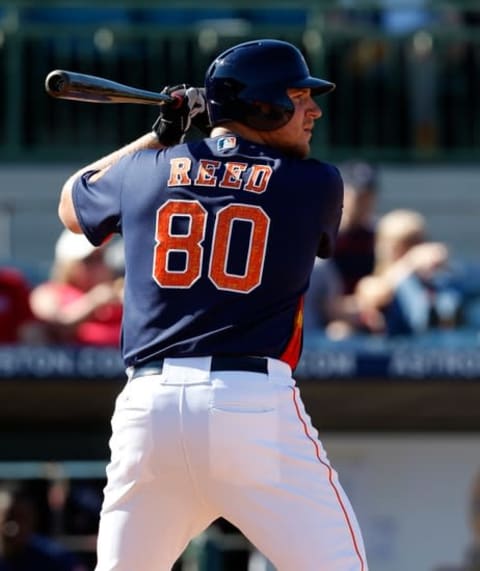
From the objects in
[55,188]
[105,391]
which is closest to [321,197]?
[105,391]

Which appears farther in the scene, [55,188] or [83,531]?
[55,188]

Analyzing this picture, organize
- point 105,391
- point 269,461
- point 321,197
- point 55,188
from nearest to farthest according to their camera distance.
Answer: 1. point 269,461
2. point 321,197
3. point 105,391
4. point 55,188

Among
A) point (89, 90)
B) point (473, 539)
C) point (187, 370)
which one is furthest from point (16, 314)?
point (187, 370)

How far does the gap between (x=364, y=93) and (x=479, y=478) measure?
158 inches

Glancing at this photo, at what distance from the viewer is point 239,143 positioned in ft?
13.3

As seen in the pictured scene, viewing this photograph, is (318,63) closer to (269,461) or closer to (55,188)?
(55,188)

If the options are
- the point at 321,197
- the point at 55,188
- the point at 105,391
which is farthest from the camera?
the point at 55,188

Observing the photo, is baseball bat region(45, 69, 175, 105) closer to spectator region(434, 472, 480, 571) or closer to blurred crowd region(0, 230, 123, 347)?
blurred crowd region(0, 230, 123, 347)

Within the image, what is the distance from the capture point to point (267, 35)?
10.6m

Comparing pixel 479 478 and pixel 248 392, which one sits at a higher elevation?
pixel 248 392

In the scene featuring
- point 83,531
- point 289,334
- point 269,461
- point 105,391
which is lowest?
point 83,531

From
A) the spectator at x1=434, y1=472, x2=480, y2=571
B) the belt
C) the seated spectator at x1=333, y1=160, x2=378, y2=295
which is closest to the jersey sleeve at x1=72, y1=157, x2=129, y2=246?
the belt

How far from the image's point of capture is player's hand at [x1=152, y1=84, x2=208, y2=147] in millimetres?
4234

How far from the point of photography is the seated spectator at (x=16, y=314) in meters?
7.29
